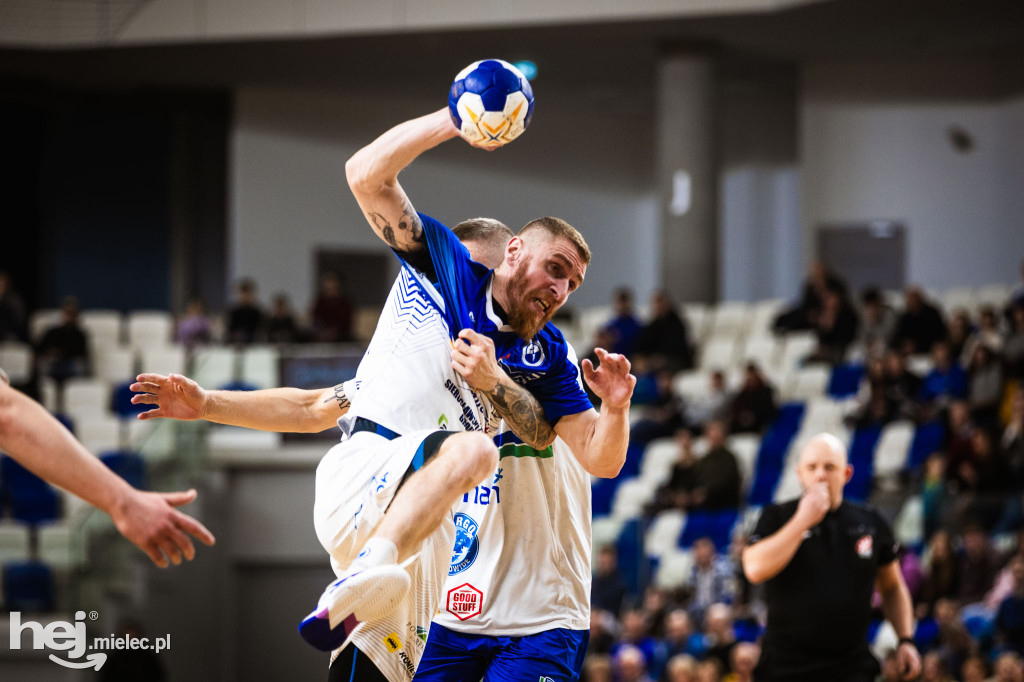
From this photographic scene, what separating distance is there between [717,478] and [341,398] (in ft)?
27.0

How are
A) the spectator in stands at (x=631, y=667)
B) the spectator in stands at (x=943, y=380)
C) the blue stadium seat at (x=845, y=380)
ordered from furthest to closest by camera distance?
the blue stadium seat at (x=845, y=380) < the spectator in stands at (x=943, y=380) < the spectator in stands at (x=631, y=667)

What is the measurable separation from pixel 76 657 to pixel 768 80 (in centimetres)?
1549

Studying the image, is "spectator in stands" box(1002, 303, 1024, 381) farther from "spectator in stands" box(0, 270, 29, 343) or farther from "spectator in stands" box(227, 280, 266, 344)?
"spectator in stands" box(0, 270, 29, 343)

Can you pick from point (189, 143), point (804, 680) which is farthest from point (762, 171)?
point (804, 680)

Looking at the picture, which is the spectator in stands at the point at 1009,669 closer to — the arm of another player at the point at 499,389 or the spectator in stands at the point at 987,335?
the arm of another player at the point at 499,389

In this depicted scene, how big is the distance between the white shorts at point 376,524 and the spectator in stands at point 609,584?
22.9ft

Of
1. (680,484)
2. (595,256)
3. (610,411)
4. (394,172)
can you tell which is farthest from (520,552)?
(595,256)

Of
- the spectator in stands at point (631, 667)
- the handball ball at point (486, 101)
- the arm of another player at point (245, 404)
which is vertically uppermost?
the handball ball at point (486, 101)

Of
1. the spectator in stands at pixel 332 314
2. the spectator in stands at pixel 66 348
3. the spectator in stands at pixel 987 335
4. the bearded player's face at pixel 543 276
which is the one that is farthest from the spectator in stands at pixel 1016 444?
the spectator in stands at pixel 66 348

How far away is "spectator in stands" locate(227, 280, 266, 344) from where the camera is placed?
16.5 meters

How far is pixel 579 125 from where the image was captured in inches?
939

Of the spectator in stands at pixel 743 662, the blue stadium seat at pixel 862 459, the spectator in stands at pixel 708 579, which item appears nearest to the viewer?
the spectator in stands at pixel 743 662

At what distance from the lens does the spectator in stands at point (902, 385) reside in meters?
12.8

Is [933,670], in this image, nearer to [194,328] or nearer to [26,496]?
[26,496]
